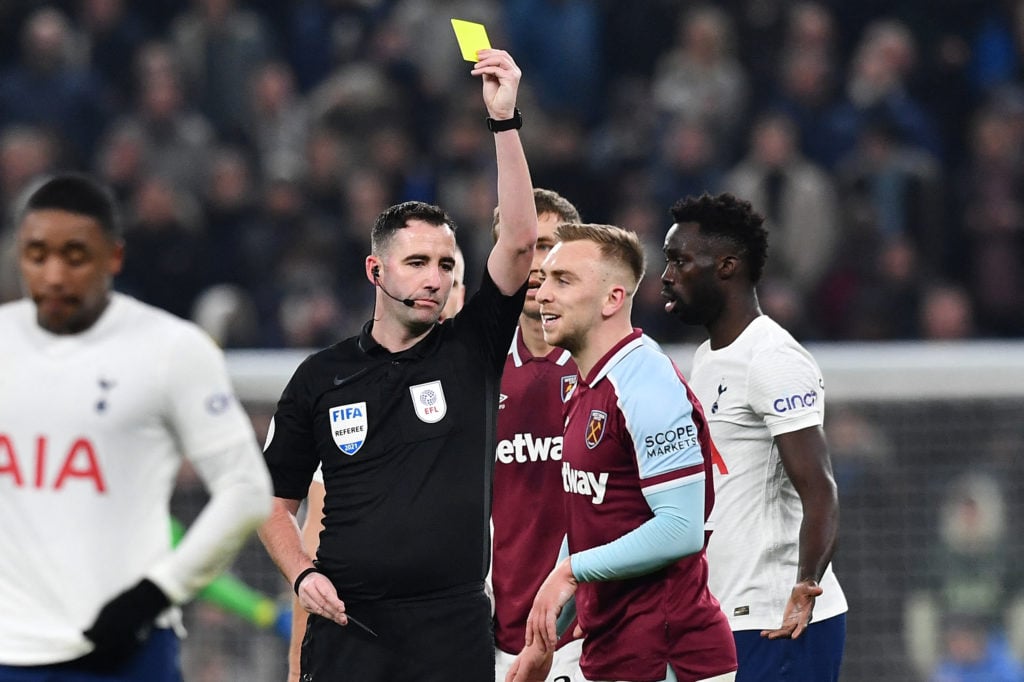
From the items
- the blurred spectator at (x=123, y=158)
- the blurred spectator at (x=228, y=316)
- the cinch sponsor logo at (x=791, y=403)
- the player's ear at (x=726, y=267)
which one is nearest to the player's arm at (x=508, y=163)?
the player's ear at (x=726, y=267)

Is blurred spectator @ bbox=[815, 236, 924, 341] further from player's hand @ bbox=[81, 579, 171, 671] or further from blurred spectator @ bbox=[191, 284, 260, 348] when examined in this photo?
player's hand @ bbox=[81, 579, 171, 671]

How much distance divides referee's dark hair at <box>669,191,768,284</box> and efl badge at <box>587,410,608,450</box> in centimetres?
89

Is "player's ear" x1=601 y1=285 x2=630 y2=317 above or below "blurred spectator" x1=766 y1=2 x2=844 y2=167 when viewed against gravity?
below

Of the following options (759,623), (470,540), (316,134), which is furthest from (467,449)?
(316,134)

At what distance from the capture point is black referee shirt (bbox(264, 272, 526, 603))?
436cm

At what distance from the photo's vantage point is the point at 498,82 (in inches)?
172

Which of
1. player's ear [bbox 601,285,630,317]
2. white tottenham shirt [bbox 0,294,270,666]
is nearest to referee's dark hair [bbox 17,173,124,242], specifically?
white tottenham shirt [bbox 0,294,270,666]

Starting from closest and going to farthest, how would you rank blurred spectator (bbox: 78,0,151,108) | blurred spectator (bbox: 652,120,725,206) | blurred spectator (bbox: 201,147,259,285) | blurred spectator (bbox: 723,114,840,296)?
blurred spectator (bbox: 723,114,840,296) → blurred spectator (bbox: 201,147,259,285) → blurred spectator (bbox: 652,120,725,206) → blurred spectator (bbox: 78,0,151,108)

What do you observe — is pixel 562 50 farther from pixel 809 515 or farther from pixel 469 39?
pixel 809 515

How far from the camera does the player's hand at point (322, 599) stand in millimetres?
4289

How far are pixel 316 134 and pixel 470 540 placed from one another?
7.47 m

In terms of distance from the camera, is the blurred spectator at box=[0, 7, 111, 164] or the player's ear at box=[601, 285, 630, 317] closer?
the player's ear at box=[601, 285, 630, 317]

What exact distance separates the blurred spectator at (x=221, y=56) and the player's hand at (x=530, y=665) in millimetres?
8180

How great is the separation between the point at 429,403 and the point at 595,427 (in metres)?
0.46
